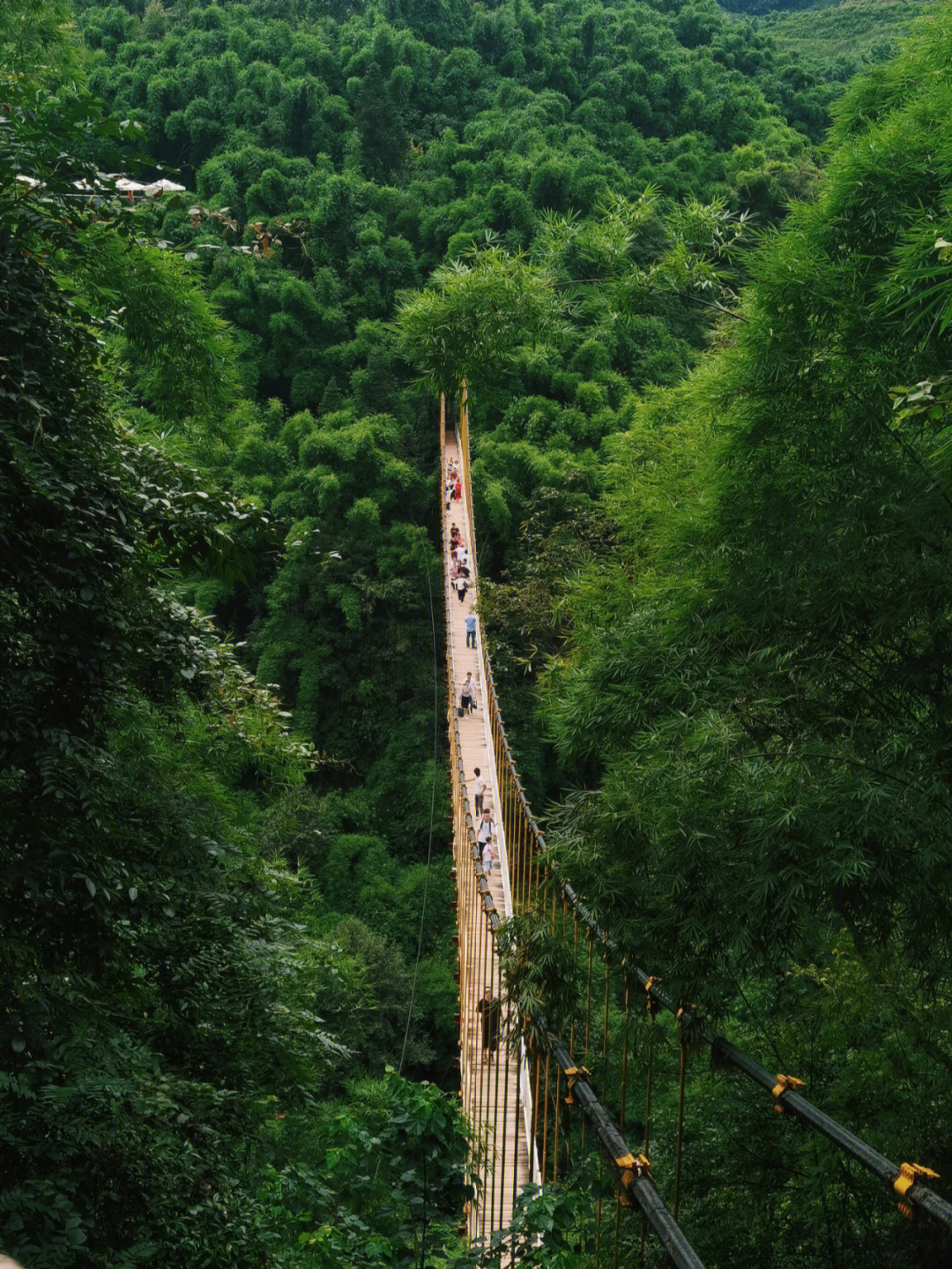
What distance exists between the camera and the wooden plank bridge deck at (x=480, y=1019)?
10.1 feet

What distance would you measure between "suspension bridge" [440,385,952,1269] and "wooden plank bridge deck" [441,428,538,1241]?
0.05ft

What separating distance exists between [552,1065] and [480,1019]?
1.18 metres

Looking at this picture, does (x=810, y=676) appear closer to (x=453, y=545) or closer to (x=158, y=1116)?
(x=158, y=1116)

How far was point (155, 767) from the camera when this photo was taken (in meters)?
3.21

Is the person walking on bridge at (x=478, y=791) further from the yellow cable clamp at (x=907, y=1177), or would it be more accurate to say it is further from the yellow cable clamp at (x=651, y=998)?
the yellow cable clamp at (x=907, y=1177)

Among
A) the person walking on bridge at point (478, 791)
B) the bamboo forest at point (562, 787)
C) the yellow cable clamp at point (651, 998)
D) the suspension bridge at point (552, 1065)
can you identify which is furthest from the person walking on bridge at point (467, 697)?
the yellow cable clamp at point (651, 998)

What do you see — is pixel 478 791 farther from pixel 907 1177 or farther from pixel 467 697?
pixel 907 1177

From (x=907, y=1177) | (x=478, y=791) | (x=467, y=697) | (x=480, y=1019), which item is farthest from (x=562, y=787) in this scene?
(x=467, y=697)

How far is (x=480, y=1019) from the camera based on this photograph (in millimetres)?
4750

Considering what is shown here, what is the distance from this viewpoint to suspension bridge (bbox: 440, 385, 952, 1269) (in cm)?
178

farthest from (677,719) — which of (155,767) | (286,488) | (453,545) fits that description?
(286,488)

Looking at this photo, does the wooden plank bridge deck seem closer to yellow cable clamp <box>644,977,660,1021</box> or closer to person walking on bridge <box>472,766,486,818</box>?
person walking on bridge <box>472,766,486,818</box>

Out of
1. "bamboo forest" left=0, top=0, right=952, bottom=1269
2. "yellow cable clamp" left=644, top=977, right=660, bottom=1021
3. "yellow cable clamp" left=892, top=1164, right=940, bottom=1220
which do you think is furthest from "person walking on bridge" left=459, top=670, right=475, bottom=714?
"yellow cable clamp" left=892, top=1164, right=940, bottom=1220

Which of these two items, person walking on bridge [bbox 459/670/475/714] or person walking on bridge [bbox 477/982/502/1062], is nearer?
person walking on bridge [bbox 477/982/502/1062]
